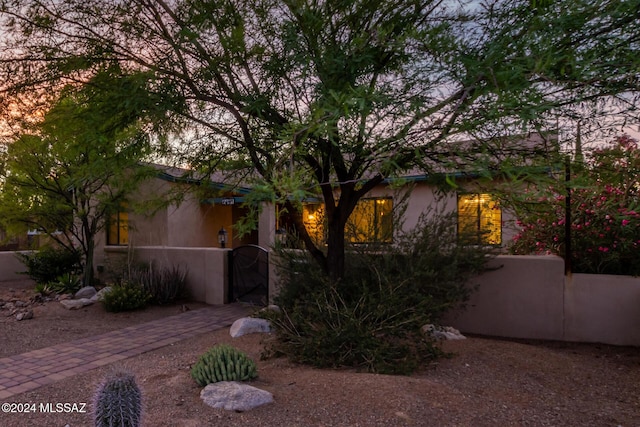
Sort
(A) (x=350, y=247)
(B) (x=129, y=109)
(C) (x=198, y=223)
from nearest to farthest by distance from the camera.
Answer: (B) (x=129, y=109) → (A) (x=350, y=247) → (C) (x=198, y=223)

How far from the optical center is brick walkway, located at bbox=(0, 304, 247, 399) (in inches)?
200

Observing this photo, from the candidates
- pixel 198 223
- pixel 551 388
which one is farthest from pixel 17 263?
pixel 551 388

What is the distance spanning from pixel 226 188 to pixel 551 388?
500 cm

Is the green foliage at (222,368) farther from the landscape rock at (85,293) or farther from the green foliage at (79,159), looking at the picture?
the landscape rock at (85,293)

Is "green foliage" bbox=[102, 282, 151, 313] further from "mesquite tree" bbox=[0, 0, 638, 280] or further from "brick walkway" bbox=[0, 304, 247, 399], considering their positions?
"mesquite tree" bbox=[0, 0, 638, 280]

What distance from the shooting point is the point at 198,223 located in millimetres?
14047

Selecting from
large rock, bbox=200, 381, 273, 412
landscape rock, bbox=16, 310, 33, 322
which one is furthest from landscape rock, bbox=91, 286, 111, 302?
large rock, bbox=200, 381, 273, 412

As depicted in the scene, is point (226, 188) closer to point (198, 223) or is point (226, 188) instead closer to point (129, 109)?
point (129, 109)

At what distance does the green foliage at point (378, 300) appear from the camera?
4.83m

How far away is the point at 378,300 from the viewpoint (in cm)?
521

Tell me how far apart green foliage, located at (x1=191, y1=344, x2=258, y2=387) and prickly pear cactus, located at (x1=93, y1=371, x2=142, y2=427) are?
1.12m

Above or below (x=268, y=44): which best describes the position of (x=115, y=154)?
below

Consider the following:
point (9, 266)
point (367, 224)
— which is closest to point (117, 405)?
point (367, 224)

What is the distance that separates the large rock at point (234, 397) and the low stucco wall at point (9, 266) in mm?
13647
